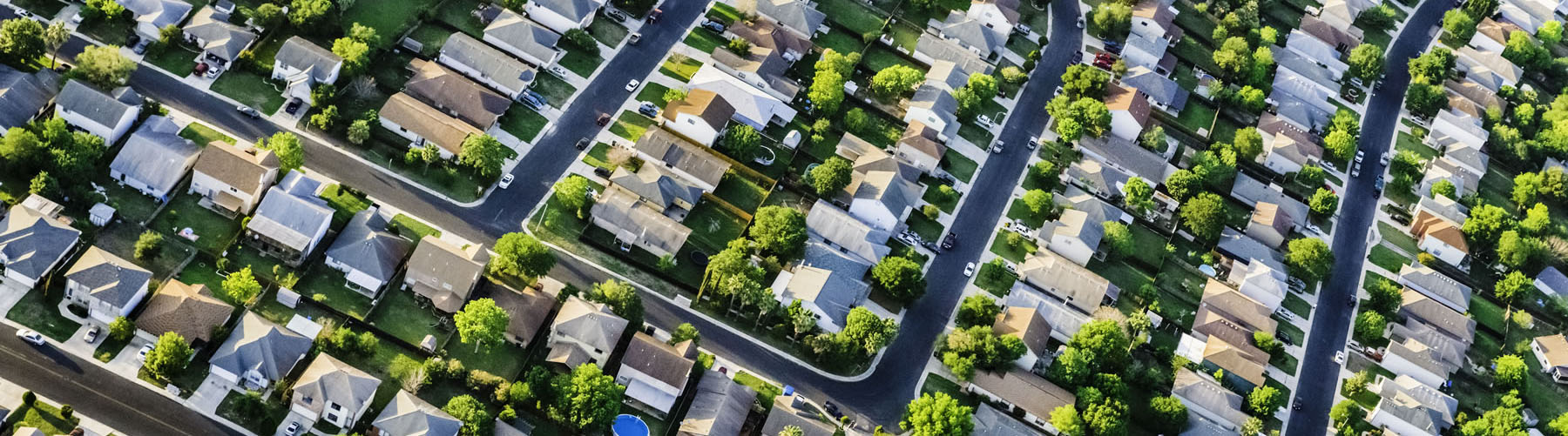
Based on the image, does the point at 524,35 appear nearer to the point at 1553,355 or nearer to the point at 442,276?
the point at 442,276

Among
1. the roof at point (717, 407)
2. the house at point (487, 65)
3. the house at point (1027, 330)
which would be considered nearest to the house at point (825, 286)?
the roof at point (717, 407)

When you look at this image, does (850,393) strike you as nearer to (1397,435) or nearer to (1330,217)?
(1397,435)

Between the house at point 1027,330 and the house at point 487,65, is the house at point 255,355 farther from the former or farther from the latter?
the house at point 1027,330

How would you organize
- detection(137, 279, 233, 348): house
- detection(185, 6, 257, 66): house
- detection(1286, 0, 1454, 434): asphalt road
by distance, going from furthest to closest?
detection(1286, 0, 1454, 434): asphalt road < detection(185, 6, 257, 66): house < detection(137, 279, 233, 348): house

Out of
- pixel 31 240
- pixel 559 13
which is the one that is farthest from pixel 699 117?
pixel 31 240

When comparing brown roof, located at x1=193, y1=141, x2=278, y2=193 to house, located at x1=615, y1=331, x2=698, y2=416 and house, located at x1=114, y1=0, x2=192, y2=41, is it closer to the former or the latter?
house, located at x1=114, y1=0, x2=192, y2=41

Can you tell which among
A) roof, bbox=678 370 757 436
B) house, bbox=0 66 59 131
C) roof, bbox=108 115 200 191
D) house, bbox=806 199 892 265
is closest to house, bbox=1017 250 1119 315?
house, bbox=806 199 892 265
